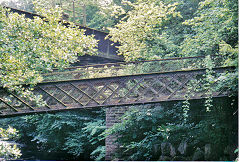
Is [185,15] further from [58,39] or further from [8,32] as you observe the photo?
[8,32]

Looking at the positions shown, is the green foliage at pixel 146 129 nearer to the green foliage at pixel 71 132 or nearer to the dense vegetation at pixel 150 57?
the dense vegetation at pixel 150 57

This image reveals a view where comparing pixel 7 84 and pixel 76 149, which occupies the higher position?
pixel 7 84

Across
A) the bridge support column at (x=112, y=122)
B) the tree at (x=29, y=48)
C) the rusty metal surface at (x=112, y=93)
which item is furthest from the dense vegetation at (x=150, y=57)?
the rusty metal surface at (x=112, y=93)

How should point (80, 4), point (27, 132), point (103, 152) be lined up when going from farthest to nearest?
point (80, 4), point (27, 132), point (103, 152)

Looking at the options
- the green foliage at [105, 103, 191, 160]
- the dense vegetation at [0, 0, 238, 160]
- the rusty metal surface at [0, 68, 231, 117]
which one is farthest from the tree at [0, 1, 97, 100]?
the green foliage at [105, 103, 191, 160]

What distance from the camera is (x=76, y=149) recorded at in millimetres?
14727

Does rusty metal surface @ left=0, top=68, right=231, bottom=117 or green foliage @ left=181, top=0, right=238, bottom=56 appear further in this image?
rusty metal surface @ left=0, top=68, right=231, bottom=117

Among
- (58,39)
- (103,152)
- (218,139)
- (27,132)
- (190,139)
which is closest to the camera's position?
(218,139)

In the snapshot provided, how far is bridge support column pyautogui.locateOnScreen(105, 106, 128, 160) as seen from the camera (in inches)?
473

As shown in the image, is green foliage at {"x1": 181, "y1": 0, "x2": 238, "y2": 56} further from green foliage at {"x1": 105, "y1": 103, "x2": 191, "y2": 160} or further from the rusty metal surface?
green foliage at {"x1": 105, "y1": 103, "x2": 191, "y2": 160}

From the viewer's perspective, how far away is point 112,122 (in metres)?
12.3

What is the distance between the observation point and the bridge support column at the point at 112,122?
39.4 feet

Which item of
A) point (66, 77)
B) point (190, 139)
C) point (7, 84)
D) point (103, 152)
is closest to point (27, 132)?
point (103, 152)

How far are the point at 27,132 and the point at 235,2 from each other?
1463 centimetres
